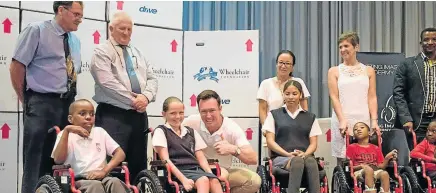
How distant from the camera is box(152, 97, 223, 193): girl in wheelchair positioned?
3803 mm

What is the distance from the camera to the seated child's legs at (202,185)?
3.59 meters

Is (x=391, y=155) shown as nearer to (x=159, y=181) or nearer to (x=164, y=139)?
(x=164, y=139)

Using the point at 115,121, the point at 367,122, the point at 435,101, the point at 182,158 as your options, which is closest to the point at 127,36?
the point at 115,121

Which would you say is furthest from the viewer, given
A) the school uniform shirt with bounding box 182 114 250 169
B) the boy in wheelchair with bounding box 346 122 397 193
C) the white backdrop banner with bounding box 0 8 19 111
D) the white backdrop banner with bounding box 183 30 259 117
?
the white backdrop banner with bounding box 183 30 259 117

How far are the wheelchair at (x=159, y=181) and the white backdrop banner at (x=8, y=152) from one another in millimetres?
1451

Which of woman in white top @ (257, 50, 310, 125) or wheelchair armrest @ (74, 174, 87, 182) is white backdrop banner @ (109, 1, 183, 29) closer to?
woman in white top @ (257, 50, 310, 125)

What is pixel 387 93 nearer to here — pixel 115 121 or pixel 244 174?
pixel 244 174

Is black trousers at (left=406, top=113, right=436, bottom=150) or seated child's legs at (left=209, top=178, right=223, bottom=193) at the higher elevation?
black trousers at (left=406, top=113, right=436, bottom=150)

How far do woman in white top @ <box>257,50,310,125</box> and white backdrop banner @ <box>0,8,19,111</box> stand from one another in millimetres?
1873

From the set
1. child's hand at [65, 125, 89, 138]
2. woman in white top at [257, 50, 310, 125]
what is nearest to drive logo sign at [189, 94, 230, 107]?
woman in white top at [257, 50, 310, 125]

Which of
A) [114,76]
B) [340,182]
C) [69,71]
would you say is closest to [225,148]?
[114,76]

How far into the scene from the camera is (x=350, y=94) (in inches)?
189

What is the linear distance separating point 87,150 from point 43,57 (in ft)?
2.07

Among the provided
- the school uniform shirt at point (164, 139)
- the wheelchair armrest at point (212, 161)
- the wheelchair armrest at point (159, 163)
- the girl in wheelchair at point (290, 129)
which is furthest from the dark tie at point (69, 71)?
the girl in wheelchair at point (290, 129)
